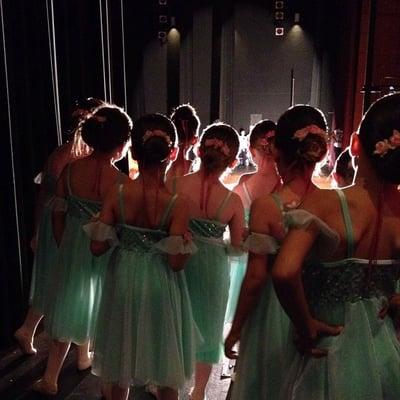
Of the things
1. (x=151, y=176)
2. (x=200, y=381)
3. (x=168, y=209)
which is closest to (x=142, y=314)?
(x=168, y=209)

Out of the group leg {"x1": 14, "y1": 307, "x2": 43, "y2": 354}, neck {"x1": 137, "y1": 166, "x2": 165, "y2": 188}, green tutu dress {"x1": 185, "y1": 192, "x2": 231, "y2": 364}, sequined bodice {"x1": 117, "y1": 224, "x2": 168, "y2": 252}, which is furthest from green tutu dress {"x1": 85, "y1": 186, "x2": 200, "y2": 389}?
leg {"x1": 14, "y1": 307, "x2": 43, "y2": 354}

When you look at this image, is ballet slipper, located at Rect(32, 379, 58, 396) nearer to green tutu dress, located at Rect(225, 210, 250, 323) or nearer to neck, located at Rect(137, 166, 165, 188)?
green tutu dress, located at Rect(225, 210, 250, 323)

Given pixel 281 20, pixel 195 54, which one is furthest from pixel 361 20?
pixel 195 54

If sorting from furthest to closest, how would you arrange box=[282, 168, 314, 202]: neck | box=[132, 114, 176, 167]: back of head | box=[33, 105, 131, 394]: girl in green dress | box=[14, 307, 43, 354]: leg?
box=[14, 307, 43, 354]: leg, box=[33, 105, 131, 394]: girl in green dress, box=[132, 114, 176, 167]: back of head, box=[282, 168, 314, 202]: neck

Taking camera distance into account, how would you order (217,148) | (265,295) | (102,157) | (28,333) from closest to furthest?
(265,295), (217,148), (102,157), (28,333)

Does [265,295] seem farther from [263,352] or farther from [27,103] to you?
[27,103]

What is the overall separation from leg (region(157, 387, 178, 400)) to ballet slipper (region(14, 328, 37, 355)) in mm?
1183

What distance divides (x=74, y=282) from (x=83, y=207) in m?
0.35

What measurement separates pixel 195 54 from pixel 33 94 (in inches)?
326

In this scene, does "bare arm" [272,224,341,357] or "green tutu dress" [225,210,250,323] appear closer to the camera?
"bare arm" [272,224,341,357]

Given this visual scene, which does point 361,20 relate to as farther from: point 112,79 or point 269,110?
point 112,79

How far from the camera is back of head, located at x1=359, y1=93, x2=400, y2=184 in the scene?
3.69 ft

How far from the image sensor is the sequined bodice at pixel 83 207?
7.30ft

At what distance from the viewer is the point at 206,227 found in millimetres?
2121
